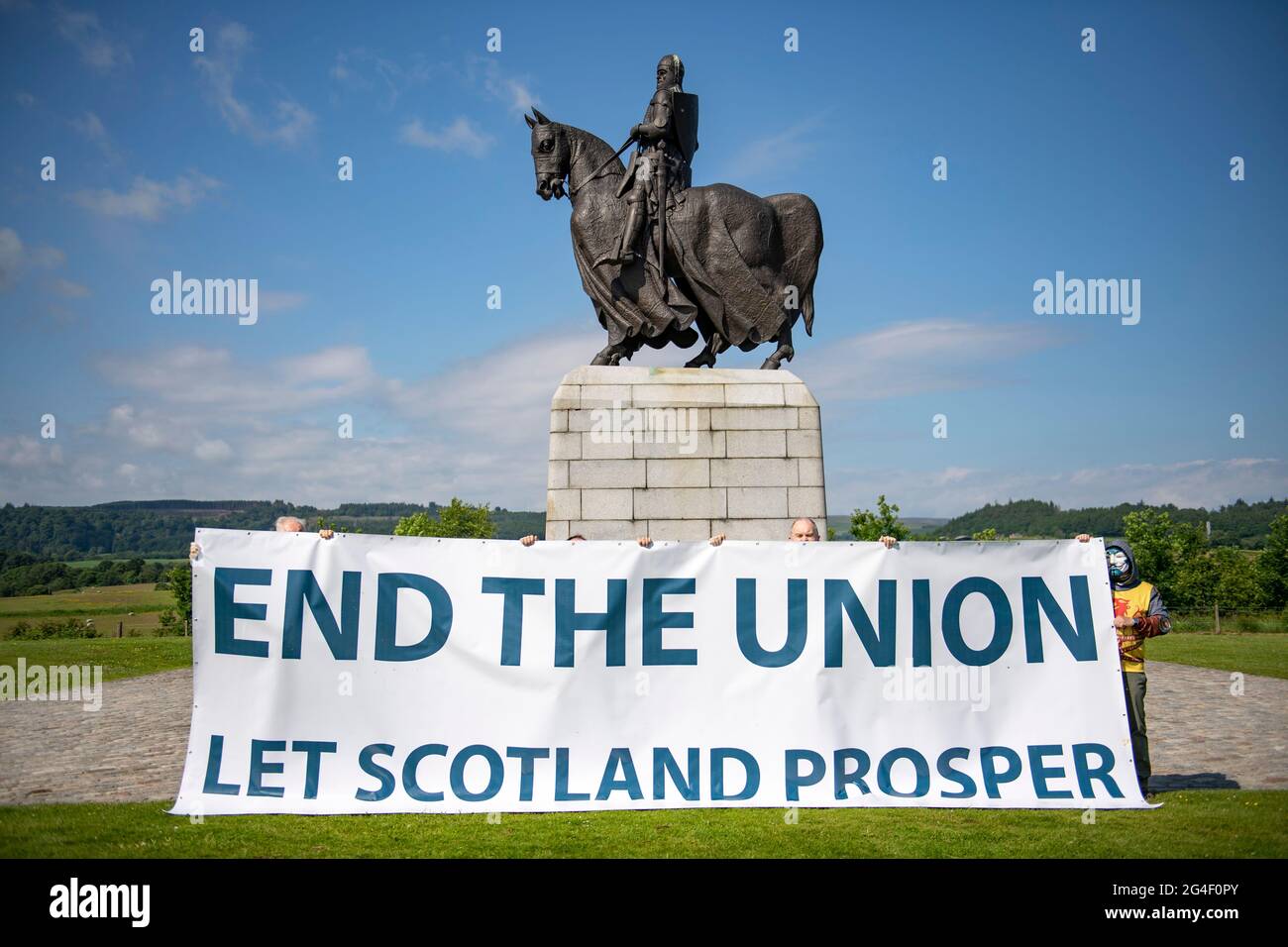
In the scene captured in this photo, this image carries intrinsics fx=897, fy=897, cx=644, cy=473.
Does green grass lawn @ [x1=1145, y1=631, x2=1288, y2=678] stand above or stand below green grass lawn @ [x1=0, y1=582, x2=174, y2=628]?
above

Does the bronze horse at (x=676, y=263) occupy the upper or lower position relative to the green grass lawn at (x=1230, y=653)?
upper

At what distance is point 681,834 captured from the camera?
642 cm

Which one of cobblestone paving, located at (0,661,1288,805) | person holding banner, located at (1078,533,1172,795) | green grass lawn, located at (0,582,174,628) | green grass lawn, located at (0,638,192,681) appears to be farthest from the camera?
green grass lawn, located at (0,582,174,628)

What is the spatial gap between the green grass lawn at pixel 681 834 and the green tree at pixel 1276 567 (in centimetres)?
7301

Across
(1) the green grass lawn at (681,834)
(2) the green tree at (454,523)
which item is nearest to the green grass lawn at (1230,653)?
(1) the green grass lawn at (681,834)

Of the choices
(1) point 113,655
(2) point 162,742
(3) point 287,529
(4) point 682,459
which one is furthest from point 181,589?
(3) point 287,529

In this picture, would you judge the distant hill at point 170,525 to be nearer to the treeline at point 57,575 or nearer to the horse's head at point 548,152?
the treeline at point 57,575

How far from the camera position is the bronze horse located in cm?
1222

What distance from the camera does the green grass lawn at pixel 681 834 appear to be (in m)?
6.04

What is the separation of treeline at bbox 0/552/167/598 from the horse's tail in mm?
83639

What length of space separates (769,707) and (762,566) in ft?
3.60

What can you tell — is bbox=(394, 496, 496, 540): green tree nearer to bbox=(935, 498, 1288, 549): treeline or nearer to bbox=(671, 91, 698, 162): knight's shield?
bbox=(935, 498, 1288, 549): treeline

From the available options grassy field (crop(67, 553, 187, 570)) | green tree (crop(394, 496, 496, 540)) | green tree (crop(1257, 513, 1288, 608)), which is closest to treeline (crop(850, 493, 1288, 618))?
green tree (crop(1257, 513, 1288, 608))
